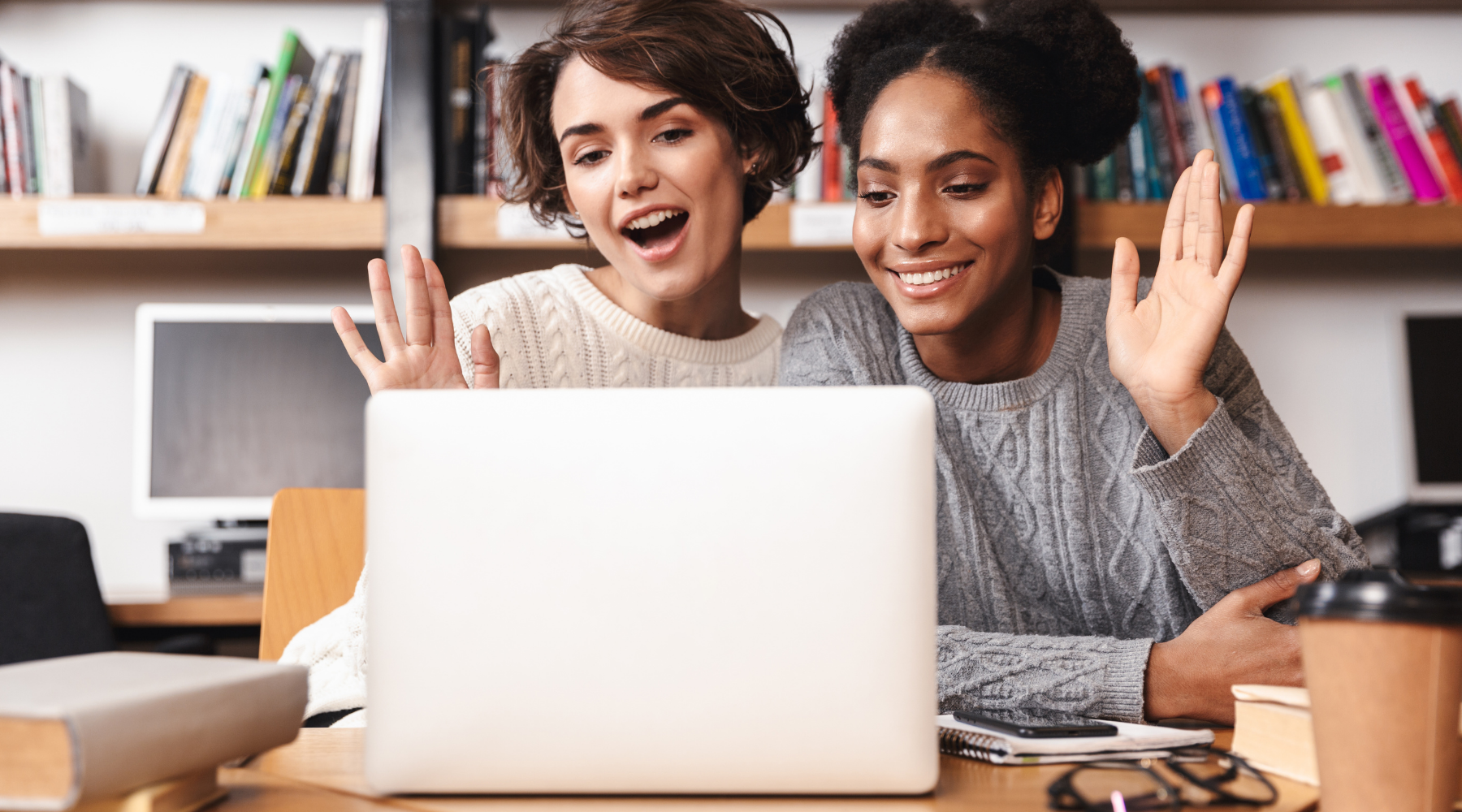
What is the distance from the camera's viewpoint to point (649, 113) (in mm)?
1273

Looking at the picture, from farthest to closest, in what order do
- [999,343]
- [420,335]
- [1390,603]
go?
1. [999,343]
2. [420,335]
3. [1390,603]

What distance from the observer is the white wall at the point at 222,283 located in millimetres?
2211

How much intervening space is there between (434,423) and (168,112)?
1795 millimetres

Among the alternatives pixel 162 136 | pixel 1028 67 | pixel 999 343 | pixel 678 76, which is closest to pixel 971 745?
pixel 999 343

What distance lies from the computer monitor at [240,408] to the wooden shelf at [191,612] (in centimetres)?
32

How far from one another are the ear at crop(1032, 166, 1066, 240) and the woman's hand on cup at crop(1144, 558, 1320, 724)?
0.45 metres

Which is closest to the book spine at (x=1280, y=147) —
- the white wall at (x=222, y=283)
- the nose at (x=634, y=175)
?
the white wall at (x=222, y=283)

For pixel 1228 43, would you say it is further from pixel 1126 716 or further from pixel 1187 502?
pixel 1126 716

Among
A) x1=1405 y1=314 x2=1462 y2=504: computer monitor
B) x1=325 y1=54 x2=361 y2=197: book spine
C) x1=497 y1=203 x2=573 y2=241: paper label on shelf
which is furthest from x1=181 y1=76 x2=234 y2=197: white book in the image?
x1=1405 y1=314 x2=1462 y2=504: computer monitor

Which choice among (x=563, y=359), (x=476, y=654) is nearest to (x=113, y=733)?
(x=476, y=654)

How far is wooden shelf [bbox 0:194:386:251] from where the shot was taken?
75.5 inches

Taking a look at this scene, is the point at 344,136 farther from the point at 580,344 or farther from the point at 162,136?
the point at 580,344

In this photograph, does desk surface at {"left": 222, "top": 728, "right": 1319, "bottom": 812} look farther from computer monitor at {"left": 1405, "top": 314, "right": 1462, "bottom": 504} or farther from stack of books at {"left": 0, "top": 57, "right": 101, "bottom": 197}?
computer monitor at {"left": 1405, "top": 314, "right": 1462, "bottom": 504}

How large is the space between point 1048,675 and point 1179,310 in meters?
0.38
